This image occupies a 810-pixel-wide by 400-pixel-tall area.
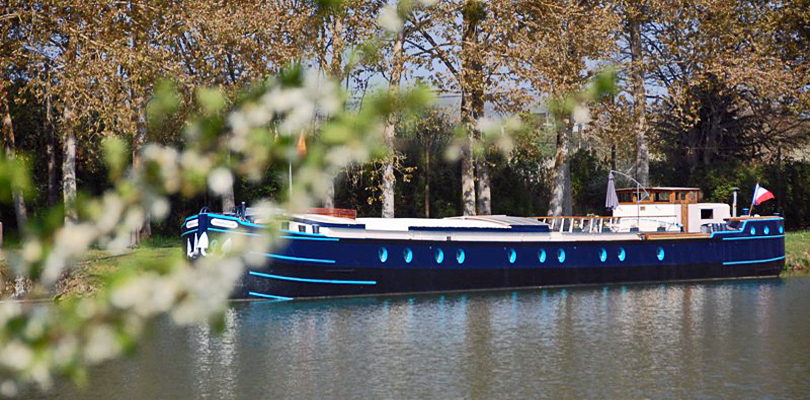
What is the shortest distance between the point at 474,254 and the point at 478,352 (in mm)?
12824

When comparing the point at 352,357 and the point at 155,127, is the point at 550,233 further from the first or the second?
the point at 155,127

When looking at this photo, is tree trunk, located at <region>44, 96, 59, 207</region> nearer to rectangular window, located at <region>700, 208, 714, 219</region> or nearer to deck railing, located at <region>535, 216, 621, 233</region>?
deck railing, located at <region>535, 216, 621, 233</region>

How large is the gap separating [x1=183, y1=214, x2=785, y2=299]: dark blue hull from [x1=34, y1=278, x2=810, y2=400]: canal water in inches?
33.9

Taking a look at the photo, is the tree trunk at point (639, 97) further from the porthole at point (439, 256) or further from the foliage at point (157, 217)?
the foliage at point (157, 217)

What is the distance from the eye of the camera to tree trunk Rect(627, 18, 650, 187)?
48031 mm

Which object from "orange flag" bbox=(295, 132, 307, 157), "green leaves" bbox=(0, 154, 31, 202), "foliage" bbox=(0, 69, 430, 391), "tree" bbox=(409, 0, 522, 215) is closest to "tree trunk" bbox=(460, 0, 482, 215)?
"tree" bbox=(409, 0, 522, 215)

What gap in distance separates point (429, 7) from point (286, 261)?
1257 centimetres

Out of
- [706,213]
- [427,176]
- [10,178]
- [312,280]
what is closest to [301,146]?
[10,178]

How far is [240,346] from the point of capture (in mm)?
24469

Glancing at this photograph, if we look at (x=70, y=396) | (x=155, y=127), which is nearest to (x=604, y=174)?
(x=70, y=396)

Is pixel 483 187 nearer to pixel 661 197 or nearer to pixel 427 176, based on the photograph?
pixel 427 176

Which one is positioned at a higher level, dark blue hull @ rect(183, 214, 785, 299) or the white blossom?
the white blossom

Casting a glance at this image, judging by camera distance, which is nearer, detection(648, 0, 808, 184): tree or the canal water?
the canal water

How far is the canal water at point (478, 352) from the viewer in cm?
1973
